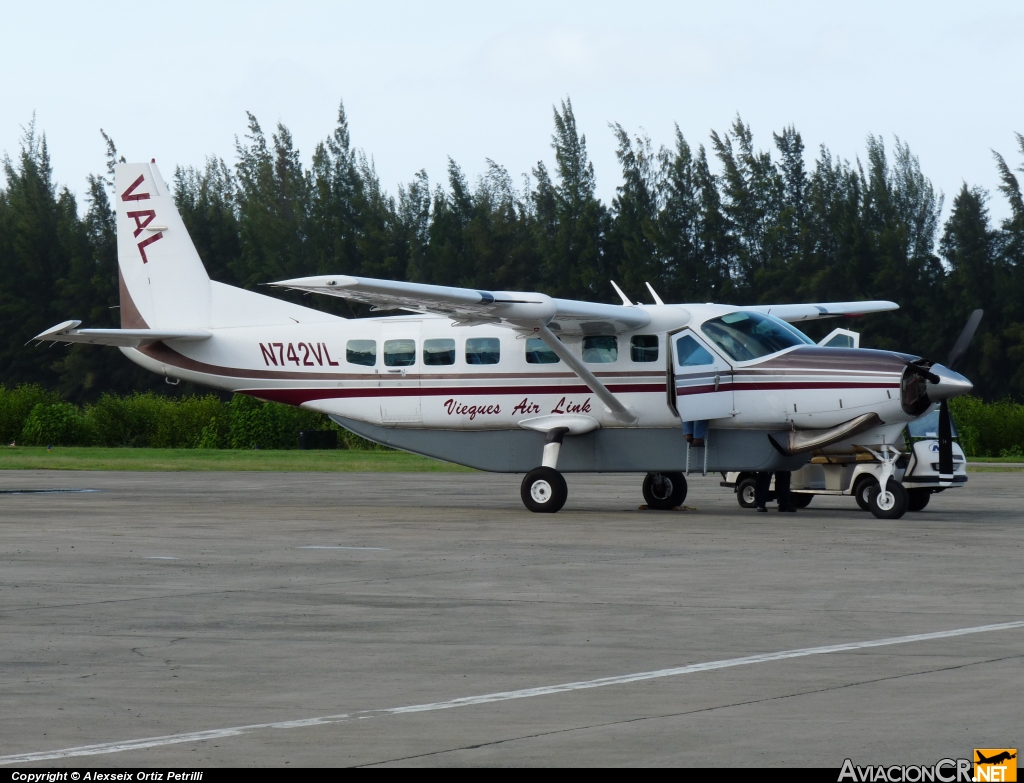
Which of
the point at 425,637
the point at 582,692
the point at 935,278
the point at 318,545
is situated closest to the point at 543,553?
the point at 318,545

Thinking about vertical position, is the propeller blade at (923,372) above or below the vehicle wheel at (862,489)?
above

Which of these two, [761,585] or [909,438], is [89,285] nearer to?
[909,438]

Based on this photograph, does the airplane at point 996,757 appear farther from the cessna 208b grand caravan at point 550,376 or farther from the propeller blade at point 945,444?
the propeller blade at point 945,444

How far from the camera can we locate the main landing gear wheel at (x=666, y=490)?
20203 millimetres

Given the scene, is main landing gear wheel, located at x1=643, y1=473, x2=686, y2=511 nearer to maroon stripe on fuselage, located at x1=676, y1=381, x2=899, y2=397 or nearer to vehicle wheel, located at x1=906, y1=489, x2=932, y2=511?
maroon stripe on fuselage, located at x1=676, y1=381, x2=899, y2=397

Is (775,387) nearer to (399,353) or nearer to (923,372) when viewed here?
(923,372)

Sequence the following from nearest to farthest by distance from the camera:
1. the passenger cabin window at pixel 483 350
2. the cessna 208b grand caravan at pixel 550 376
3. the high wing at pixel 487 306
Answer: the high wing at pixel 487 306 < the cessna 208b grand caravan at pixel 550 376 < the passenger cabin window at pixel 483 350

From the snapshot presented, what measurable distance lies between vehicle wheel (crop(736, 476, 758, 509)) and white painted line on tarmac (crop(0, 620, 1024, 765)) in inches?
451

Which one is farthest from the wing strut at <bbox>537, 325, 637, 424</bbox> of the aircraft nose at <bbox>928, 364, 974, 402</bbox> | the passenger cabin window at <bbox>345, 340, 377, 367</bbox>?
the aircraft nose at <bbox>928, 364, 974, 402</bbox>

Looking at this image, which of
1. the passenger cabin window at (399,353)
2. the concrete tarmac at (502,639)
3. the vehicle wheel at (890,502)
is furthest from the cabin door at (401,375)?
the vehicle wheel at (890,502)

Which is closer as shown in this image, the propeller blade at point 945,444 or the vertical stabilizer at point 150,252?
the propeller blade at point 945,444

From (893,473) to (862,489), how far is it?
91cm

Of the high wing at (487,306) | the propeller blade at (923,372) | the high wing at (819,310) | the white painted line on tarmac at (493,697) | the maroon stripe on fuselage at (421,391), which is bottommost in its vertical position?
the white painted line on tarmac at (493,697)

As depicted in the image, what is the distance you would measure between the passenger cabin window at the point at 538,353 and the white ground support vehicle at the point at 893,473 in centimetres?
394
